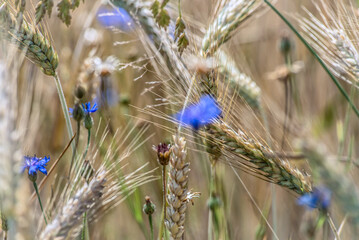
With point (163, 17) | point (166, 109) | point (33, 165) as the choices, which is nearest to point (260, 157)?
point (163, 17)

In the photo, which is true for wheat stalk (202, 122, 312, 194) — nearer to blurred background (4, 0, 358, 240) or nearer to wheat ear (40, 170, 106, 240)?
wheat ear (40, 170, 106, 240)

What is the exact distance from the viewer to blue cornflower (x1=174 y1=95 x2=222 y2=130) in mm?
1113

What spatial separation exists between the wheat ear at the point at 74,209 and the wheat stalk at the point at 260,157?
0.85 ft

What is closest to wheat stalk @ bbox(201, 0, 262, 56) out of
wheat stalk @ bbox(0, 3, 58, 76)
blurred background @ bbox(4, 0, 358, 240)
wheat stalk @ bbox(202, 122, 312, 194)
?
blurred background @ bbox(4, 0, 358, 240)

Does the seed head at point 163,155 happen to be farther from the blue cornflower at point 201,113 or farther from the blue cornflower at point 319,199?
the blue cornflower at point 319,199

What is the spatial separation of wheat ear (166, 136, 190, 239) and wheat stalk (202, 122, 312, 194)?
0.30 feet

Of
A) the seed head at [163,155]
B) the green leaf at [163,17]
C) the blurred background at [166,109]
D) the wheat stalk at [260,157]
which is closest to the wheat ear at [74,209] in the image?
the seed head at [163,155]

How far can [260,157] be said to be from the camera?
3.55 feet

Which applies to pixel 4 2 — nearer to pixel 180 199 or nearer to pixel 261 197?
pixel 180 199

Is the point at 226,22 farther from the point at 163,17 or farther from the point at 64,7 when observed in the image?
the point at 64,7

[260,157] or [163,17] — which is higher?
[163,17]

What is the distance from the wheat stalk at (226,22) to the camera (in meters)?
1.28

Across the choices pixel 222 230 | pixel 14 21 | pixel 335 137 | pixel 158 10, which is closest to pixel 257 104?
pixel 222 230

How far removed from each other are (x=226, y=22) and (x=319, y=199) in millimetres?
659
